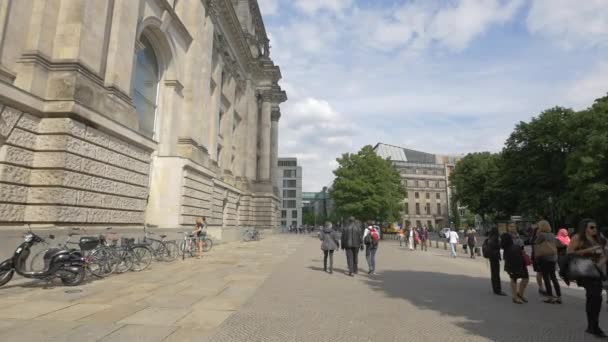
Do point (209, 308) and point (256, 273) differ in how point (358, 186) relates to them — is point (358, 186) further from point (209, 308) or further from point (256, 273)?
point (209, 308)

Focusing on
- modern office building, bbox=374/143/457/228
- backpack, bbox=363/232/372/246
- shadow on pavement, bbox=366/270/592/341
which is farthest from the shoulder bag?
modern office building, bbox=374/143/457/228

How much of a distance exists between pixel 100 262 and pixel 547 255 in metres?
10.7

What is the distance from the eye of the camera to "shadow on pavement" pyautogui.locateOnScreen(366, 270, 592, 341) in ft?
17.4

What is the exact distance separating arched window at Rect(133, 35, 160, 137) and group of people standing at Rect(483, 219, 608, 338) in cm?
1618

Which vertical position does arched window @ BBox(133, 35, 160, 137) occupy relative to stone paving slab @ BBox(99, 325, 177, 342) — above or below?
above

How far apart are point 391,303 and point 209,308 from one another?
354 cm

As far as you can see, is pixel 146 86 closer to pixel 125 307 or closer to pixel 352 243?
pixel 352 243

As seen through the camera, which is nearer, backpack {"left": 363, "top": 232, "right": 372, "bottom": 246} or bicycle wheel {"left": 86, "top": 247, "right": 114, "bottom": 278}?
bicycle wheel {"left": 86, "top": 247, "right": 114, "bottom": 278}

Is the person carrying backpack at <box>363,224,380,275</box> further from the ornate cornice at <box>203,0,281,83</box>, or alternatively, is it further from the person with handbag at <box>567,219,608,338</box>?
the ornate cornice at <box>203,0,281,83</box>

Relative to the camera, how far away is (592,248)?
553 centimetres

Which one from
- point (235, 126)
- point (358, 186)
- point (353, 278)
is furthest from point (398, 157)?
point (353, 278)

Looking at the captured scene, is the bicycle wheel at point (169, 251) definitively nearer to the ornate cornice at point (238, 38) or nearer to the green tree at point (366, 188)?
the ornate cornice at point (238, 38)

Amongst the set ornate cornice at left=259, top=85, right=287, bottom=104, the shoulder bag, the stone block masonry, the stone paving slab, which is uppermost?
ornate cornice at left=259, top=85, right=287, bottom=104

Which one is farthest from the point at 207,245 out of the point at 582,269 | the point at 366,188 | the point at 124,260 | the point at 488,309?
the point at 366,188
